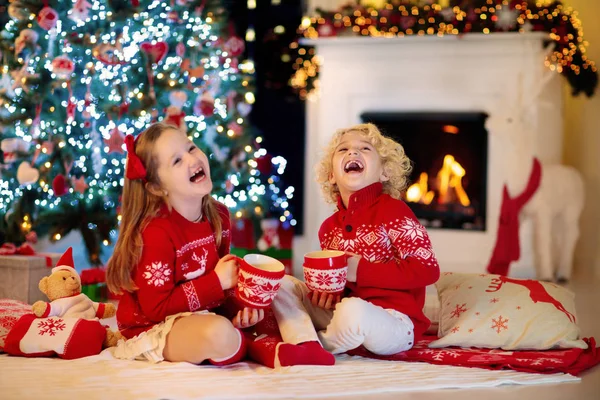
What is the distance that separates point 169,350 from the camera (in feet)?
6.37

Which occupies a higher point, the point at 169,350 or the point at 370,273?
the point at 370,273

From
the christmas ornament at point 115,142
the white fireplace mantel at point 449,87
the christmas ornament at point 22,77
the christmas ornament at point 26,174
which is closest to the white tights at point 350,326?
the christmas ornament at point 115,142

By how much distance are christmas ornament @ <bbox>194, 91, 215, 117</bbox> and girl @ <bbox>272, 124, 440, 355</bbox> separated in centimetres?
124

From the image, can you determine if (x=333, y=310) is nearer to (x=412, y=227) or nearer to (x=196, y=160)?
(x=412, y=227)

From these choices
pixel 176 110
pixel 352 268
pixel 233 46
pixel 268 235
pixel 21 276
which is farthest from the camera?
pixel 268 235

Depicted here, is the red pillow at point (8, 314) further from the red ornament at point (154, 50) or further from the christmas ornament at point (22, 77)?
the red ornament at point (154, 50)

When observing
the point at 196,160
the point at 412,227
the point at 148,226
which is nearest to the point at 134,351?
the point at 148,226

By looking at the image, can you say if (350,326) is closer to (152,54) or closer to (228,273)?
(228,273)

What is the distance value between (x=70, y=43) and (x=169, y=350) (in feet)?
5.57

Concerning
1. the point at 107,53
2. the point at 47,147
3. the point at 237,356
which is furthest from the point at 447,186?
the point at 237,356

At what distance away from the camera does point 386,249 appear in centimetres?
210

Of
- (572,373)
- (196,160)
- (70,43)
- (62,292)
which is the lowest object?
(572,373)

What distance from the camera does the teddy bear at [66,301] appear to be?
2.10 metres

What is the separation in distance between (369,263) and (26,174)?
1686 millimetres
